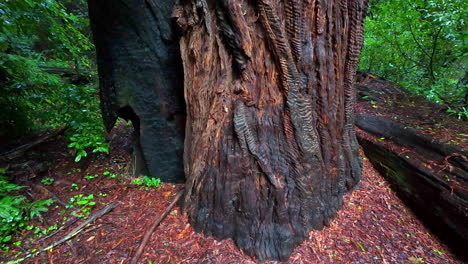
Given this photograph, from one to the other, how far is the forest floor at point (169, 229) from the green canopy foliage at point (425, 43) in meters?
2.46

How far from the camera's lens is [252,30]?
1785 millimetres

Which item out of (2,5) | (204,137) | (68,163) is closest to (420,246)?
(204,137)

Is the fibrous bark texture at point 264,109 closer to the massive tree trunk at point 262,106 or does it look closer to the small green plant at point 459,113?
the massive tree trunk at point 262,106

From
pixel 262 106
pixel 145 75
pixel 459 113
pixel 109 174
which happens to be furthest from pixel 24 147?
pixel 459 113

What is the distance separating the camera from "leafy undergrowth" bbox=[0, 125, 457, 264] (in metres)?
1.96

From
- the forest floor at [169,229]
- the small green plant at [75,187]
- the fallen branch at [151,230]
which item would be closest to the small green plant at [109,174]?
the forest floor at [169,229]

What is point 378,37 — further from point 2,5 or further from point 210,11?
point 2,5

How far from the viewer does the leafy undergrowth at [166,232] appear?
77.2 inches

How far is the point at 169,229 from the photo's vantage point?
2215mm

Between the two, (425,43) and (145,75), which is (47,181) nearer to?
(145,75)

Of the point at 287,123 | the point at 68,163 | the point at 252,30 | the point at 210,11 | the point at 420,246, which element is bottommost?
the point at 420,246

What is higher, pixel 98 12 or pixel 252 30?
pixel 98 12

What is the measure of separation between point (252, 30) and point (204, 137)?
3.33 feet

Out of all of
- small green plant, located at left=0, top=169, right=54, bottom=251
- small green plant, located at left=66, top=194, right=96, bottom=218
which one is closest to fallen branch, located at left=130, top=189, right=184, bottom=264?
small green plant, located at left=66, top=194, right=96, bottom=218
